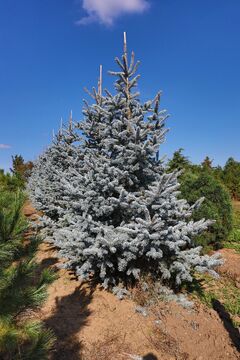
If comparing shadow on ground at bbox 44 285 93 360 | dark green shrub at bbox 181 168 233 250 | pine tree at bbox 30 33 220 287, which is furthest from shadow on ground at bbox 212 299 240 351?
dark green shrub at bbox 181 168 233 250

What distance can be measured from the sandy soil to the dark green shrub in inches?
117

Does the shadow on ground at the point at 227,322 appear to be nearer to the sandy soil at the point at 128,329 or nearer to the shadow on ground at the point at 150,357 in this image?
the sandy soil at the point at 128,329

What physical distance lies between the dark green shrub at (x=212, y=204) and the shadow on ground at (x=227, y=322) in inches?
102

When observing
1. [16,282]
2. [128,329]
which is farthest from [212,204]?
[16,282]

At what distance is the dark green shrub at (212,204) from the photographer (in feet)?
28.1

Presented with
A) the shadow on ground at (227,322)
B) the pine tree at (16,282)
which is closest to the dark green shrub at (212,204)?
the shadow on ground at (227,322)

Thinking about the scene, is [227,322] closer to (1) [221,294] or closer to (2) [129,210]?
(1) [221,294]

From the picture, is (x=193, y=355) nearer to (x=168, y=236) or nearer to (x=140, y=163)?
(x=168, y=236)

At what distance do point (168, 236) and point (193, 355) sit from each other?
5.67 ft

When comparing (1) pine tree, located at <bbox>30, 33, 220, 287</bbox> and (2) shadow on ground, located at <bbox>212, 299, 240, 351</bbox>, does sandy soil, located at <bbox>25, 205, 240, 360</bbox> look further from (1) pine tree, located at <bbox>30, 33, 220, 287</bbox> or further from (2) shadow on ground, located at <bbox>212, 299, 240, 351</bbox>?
(1) pine tree, located at <bbox>30, 33, 220, 287</bbox>

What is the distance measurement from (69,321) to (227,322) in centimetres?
277

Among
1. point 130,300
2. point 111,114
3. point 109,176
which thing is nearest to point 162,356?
point 130,300

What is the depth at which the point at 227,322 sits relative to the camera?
541 cm

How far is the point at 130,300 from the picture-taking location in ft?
18.2
